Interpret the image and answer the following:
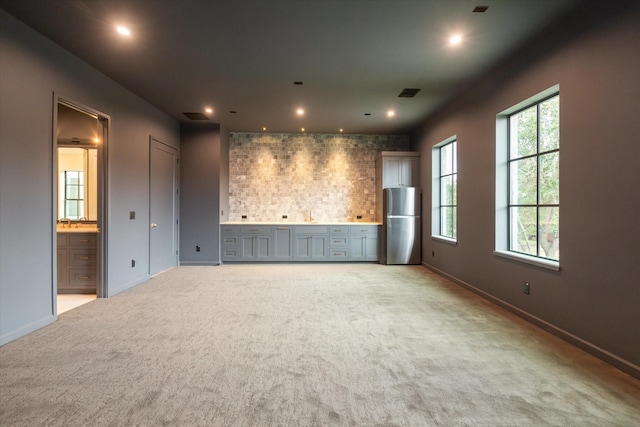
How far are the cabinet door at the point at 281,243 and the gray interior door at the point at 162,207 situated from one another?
1.93 m

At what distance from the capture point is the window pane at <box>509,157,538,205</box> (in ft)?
11.7

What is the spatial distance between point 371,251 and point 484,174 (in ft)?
10.3

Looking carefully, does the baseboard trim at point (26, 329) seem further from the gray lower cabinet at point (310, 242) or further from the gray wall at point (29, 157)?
the gray lower cabinet at point (310, 242)

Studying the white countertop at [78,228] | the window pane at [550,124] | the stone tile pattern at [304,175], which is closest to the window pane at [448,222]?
the stone tile pattern at [304,175]

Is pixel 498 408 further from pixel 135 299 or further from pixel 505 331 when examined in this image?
pixel 135 299

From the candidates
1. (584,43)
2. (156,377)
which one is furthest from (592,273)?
(156,377)

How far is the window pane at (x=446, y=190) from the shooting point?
570 cm

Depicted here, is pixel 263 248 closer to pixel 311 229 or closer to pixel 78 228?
pixel 311 229

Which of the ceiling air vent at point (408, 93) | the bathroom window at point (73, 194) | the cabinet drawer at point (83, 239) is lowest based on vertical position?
the cabinet drawer at point (83, 239)

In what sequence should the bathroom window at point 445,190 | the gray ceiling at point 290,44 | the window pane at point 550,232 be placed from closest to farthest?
the gray ceiling at point 290,44 < the window pane at point 550,232 < the bathroom window at point 445,190

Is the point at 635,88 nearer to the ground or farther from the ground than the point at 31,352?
farther from the ground

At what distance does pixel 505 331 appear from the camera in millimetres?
3053

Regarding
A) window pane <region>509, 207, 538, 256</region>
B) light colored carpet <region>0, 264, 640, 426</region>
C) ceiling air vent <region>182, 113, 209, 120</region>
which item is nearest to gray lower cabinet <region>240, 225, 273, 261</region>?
ceiling air vent <region>182, 113, 209, 120</region>

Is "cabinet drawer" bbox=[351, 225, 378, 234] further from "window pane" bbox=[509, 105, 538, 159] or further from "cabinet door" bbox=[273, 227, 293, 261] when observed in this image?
"window pane" bbox=[509, 105, 538, 159]
